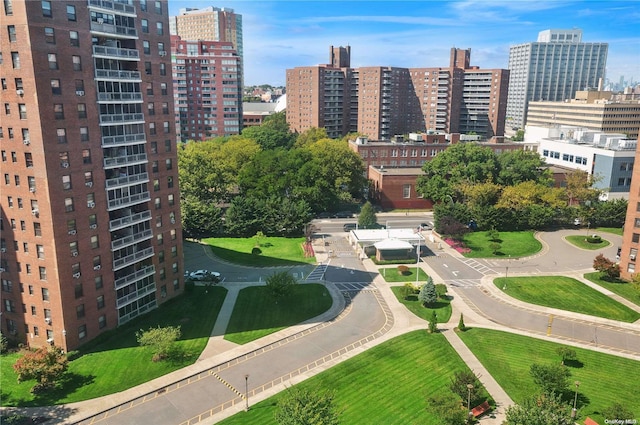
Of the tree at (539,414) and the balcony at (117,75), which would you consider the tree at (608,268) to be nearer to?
the tree at (539,414)

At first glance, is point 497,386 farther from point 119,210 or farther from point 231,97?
point 231,97

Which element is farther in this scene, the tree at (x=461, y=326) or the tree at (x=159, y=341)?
the tree at (x=461, y=326)

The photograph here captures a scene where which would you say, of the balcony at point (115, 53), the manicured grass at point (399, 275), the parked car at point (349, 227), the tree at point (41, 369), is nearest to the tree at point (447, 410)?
the manicured grass at point (399, 275)

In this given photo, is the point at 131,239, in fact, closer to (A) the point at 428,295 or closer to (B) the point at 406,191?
(A) the point at 428,295

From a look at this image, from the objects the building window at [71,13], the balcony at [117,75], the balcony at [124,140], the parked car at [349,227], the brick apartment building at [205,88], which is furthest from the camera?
the brick apartment building at [205,88]

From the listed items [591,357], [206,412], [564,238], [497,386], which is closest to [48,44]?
[206,412]

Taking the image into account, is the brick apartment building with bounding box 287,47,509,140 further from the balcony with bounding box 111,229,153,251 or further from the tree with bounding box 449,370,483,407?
the tree with bounding box 449,370,483,407

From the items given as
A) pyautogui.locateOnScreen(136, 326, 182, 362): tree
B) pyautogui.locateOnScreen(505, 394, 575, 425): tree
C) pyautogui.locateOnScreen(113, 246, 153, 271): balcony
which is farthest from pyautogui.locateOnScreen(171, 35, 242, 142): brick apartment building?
pyautogui.locateOnScreen(505, 394, 575, 425): tree
